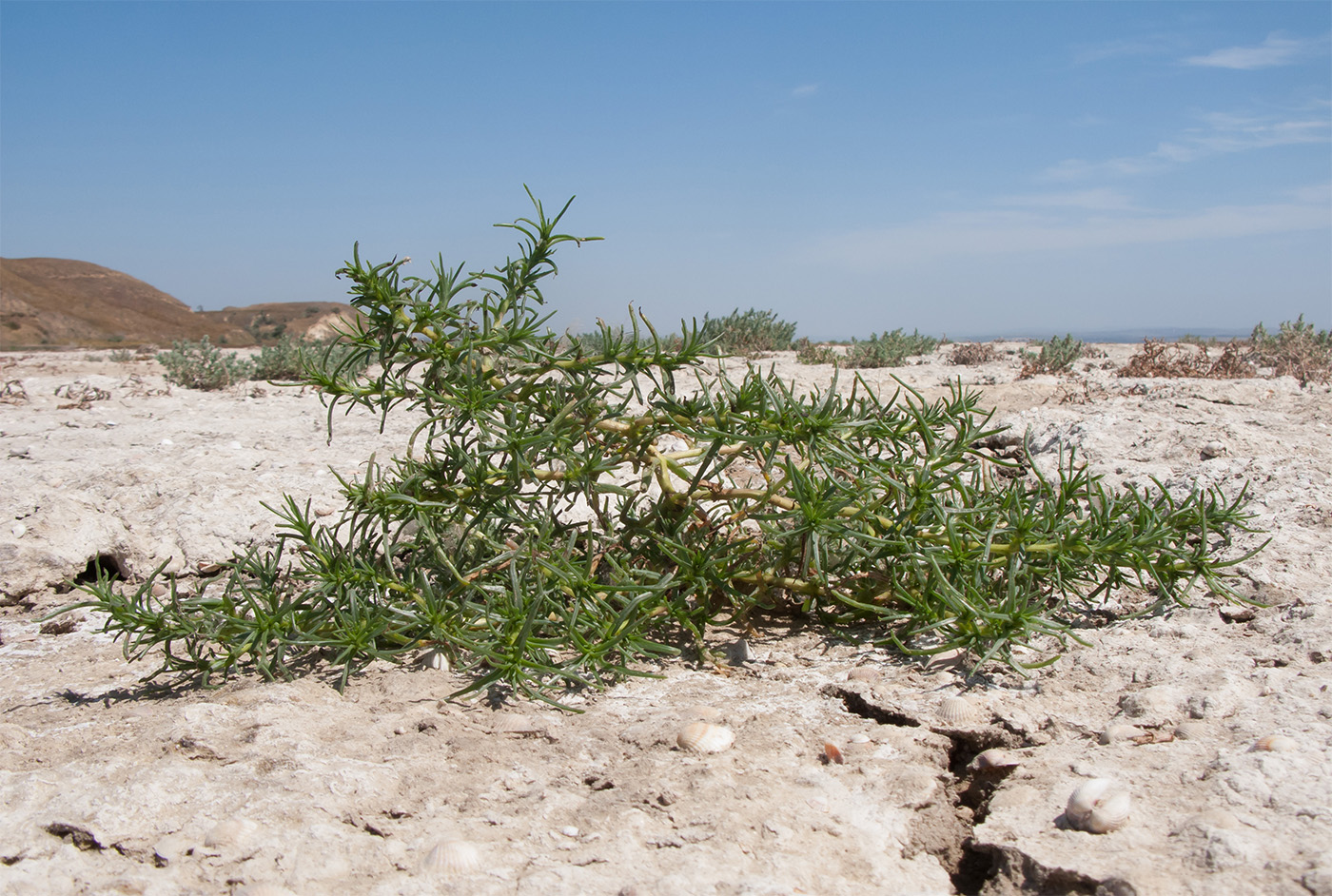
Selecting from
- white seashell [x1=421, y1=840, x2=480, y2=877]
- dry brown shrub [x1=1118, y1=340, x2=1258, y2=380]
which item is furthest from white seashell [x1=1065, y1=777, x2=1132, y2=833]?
dry brown shrub [x1=1118, y1=340, x2=1258, y2=380]

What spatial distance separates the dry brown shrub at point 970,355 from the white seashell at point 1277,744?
19.6ft

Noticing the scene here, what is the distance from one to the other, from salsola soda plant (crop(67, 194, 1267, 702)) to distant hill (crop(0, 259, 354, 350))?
60.3 feet

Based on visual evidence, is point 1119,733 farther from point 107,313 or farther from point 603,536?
point 107,313

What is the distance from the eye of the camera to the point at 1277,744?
5.48 ft

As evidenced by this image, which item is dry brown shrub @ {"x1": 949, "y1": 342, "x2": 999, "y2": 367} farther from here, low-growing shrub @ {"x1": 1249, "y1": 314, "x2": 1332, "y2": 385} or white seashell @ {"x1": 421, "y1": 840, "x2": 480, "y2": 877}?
white seashell @ {"x1": 421, "y1": 840, "x2": 480, "y2": 877}

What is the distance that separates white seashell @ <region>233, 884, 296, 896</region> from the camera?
1.48 metres

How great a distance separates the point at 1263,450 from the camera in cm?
367

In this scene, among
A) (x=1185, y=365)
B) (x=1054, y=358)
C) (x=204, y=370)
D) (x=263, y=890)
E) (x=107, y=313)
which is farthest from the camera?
(x=107, y=313)

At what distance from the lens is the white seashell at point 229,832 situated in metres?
1.62

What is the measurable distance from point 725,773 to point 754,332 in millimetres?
7234

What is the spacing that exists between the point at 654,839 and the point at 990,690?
983mm

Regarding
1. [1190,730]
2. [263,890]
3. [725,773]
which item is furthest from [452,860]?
[1190,730]

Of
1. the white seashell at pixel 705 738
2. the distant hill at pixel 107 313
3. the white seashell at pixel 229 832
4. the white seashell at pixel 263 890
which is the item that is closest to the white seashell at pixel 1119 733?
the white seashell at pixel 705 738

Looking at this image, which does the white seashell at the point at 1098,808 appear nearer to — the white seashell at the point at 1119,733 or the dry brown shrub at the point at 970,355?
the white seashell at the point at 1119,733
